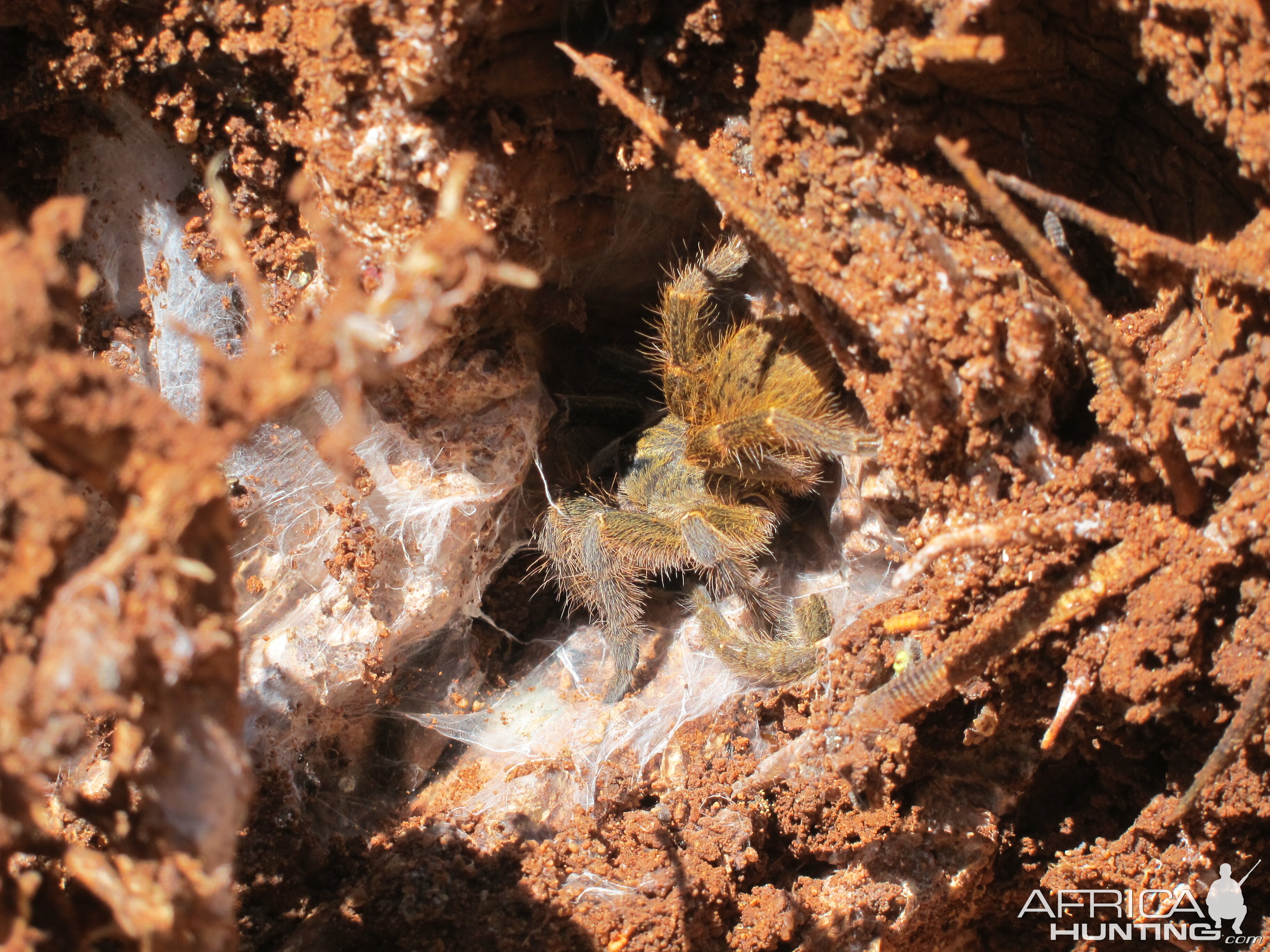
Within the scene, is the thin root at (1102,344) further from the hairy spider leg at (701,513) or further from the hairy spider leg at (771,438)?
the hairy spider leg at (701,513)

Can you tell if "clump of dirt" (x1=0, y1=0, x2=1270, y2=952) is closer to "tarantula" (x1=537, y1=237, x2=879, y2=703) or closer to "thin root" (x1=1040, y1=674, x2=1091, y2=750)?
"thin root" (x1=1040, y1=674, x2=1091, y2=750)

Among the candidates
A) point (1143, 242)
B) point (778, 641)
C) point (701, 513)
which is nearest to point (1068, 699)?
point (1143, 242)

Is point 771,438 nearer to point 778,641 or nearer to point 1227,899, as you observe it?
point 778,641

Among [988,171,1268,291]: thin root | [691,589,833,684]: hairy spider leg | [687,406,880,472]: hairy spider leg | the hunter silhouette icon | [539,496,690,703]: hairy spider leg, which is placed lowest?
the hunter silhouette icon

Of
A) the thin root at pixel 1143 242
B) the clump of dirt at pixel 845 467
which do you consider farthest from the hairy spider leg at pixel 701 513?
the thin root at pixel 1143 242

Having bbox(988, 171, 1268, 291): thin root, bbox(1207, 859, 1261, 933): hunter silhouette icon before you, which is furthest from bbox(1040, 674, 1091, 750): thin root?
bbox(988, 171, 1268, 291): thin root

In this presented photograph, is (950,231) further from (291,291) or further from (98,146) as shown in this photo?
(98,146)

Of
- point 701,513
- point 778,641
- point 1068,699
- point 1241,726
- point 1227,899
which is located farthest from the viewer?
point 701,513
